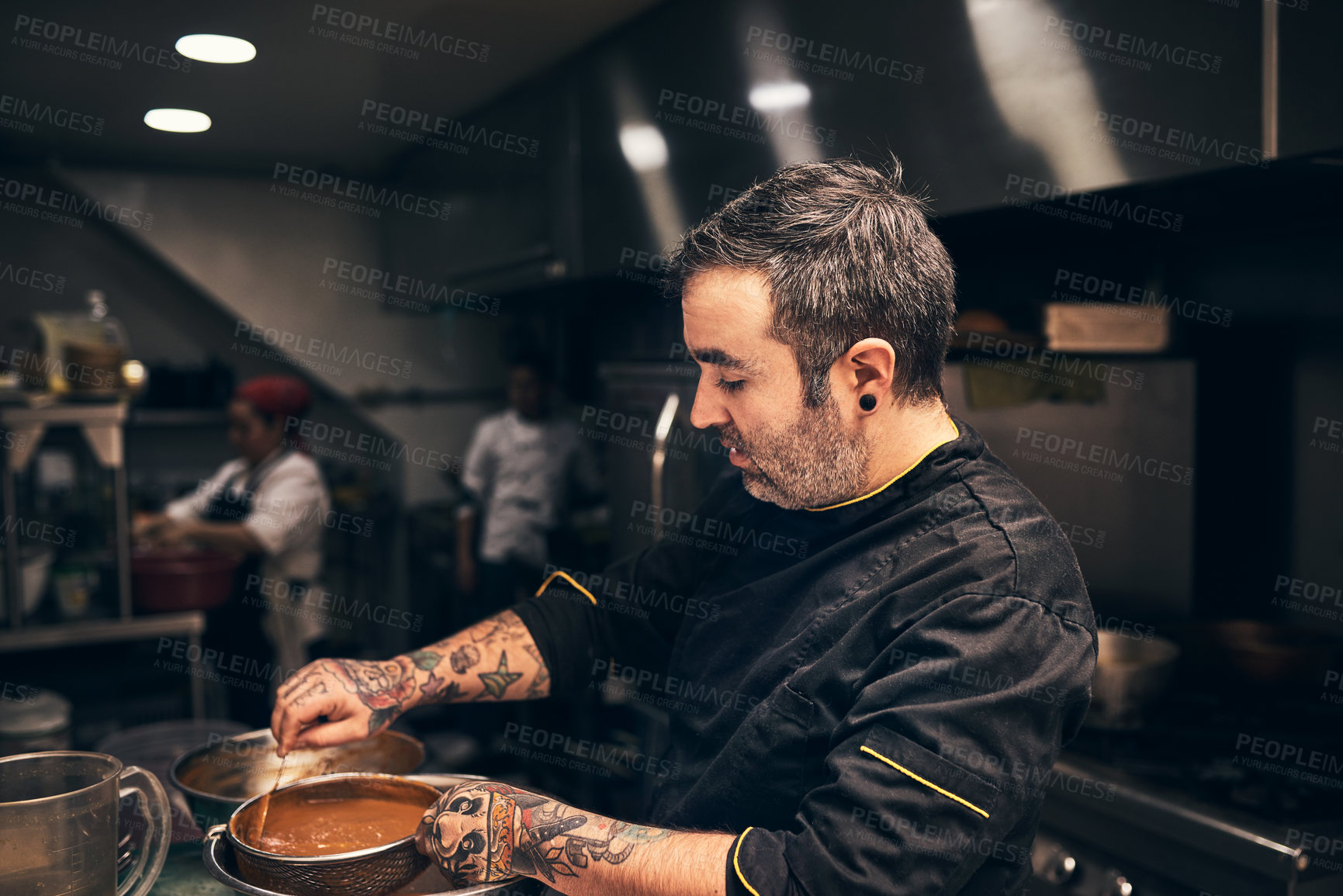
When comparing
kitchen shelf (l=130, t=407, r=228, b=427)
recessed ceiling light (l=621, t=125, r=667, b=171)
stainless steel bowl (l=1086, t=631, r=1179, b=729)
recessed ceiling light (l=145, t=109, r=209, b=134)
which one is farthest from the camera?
kitchen shelf (l=130, t=407, r=228, b=427)

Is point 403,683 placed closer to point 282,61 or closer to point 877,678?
point 877,678

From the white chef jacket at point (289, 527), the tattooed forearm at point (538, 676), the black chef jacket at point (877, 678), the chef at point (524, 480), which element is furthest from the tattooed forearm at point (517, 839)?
the chef at point (524, 480)

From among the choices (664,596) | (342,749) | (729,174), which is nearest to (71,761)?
(342,749)

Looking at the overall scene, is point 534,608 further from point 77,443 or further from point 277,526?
point 77,443

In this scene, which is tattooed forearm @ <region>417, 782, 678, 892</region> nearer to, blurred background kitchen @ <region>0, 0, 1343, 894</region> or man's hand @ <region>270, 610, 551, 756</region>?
man's hand @ <region>270, 610, 551, 756</region>

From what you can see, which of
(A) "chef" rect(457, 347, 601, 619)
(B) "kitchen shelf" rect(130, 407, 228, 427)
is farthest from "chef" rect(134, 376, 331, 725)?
(B) "kitchen shelf" rect(130, 407, 228, 427)

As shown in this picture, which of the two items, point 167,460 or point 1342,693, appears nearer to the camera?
point 1342,693

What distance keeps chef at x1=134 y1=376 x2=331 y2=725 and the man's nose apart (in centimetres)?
248

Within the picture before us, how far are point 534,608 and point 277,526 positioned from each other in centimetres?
214

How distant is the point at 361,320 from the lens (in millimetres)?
4969

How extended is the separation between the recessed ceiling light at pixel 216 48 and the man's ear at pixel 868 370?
2.33m

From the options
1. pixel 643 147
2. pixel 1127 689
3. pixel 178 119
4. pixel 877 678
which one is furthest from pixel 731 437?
pixel 178 119

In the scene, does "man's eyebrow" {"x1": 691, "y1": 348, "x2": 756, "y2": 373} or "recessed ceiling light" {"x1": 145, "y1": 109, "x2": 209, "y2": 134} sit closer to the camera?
"man's eyebrow" {"x1": 691, "y1": 348, "x2": 756, "y2": 373}

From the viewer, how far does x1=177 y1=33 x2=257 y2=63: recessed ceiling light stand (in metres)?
2.59
